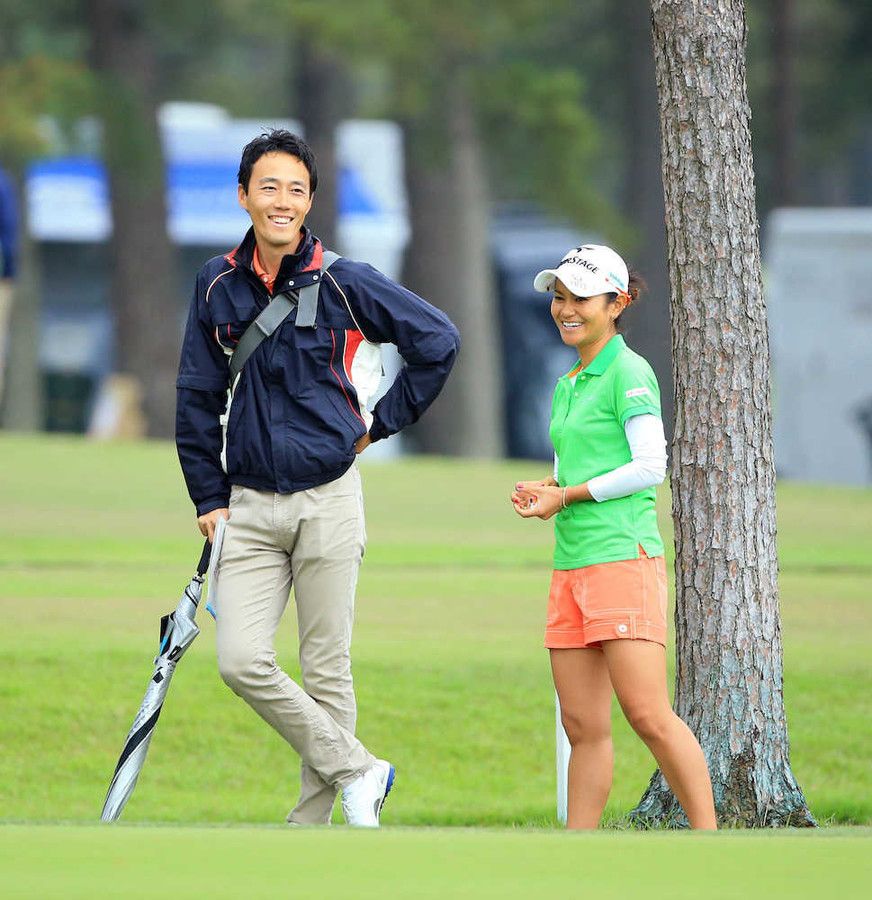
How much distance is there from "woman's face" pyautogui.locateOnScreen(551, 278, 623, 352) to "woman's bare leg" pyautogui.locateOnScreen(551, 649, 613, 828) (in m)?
0.92

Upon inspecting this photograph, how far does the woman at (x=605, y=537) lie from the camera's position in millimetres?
5711

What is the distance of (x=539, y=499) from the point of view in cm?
575

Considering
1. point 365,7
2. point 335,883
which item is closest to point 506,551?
point 335,883

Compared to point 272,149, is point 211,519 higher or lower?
lower

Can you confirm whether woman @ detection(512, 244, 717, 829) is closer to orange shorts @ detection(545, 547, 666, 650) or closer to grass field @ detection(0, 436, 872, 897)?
orange shorts @ detection(545, 547, 666, 650)

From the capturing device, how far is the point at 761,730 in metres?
6.82

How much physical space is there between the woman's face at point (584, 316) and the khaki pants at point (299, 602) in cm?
82

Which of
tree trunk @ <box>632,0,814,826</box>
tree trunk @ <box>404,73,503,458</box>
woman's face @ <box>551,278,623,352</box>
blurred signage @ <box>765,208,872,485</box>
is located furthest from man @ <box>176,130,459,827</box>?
tree trunk @ <box>404,73,503,458</box>

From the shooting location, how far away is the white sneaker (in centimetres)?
613

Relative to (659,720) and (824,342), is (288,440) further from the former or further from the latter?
(824,342)

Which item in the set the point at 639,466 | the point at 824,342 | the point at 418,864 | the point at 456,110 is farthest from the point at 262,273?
the point at 456,110

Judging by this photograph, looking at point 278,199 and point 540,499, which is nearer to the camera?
point 540,499

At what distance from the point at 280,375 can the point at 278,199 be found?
53cm

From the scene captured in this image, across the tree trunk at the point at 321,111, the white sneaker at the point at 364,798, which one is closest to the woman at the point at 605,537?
the white sneaker at the point at 364,798
